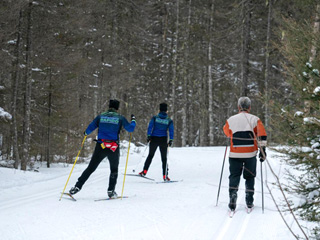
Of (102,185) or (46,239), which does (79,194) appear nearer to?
(102,185)

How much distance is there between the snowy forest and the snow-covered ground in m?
1.04

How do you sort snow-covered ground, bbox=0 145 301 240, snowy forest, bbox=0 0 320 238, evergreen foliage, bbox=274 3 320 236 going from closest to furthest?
1. evergreen foliage, bbox=274 3 320 236
2. snow-covered ground, bbox=0 145 301 240
3. snowy forest, bbox=0 0 320 238

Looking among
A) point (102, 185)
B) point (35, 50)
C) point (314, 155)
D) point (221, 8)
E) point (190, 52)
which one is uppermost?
point (221, 8)

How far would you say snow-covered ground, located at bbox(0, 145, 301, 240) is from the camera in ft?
15.7

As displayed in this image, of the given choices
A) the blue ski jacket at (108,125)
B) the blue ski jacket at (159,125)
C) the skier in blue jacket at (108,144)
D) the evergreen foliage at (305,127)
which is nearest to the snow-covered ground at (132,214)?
the skier in blue jacket at (108,144)

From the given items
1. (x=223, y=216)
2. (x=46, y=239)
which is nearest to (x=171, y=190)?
(x=223, y=216)

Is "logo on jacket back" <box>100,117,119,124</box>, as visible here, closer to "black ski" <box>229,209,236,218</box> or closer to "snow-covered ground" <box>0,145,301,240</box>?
"snow-covered ground" <box>0,145,301,240</box>

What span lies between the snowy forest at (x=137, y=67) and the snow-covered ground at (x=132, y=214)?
1040mm

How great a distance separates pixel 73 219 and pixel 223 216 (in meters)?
2.59

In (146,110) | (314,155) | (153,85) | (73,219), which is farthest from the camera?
(146,110)

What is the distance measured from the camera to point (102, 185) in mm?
9047

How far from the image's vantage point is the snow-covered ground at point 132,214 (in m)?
4.78

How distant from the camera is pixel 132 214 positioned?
A: 590 cm

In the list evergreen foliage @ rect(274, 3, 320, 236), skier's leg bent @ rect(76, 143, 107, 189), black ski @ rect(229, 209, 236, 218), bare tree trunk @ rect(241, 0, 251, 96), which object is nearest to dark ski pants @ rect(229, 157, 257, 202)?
black ski @ rect(229, 209, 236, 218)
